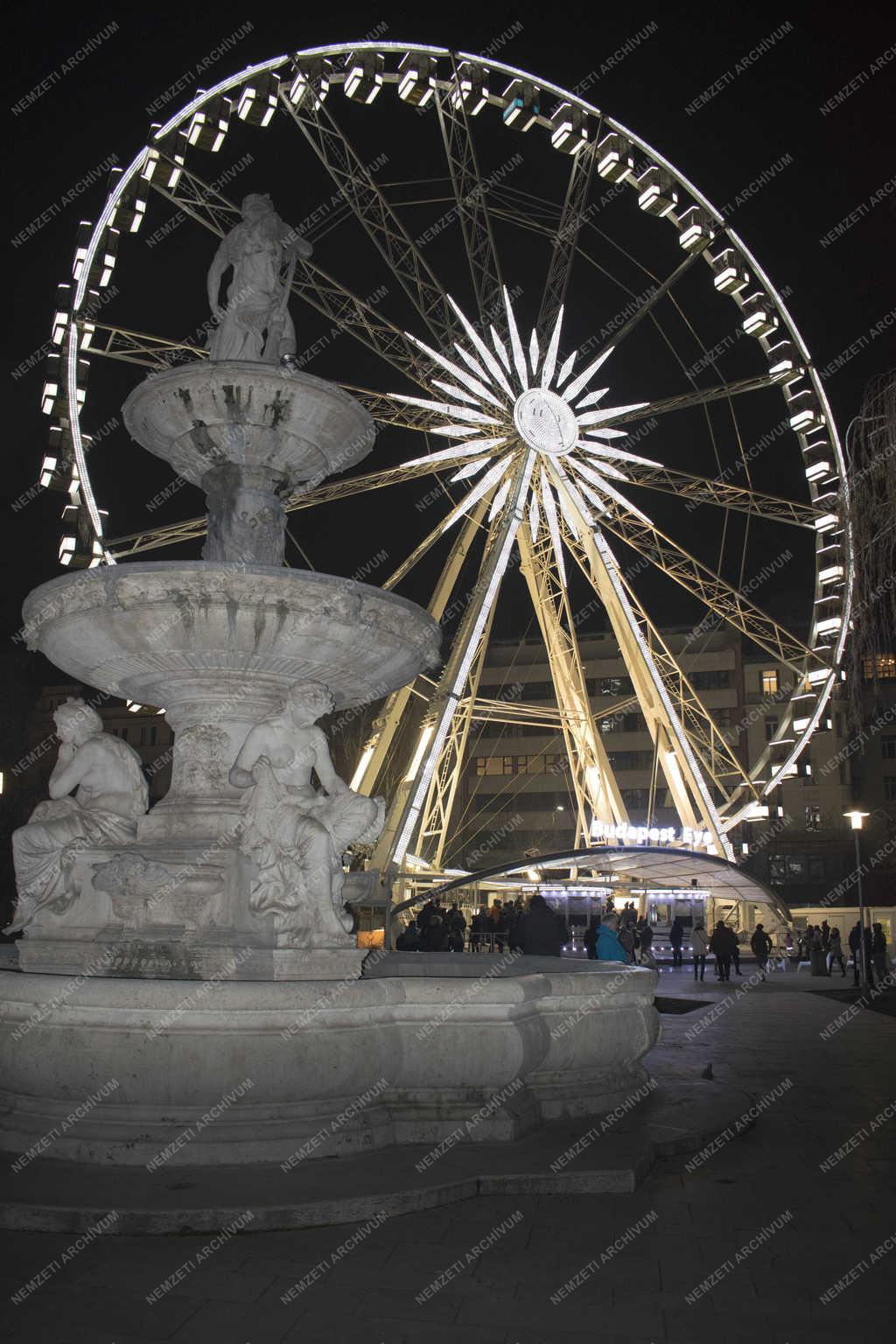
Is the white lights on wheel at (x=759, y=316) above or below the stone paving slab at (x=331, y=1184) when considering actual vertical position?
above

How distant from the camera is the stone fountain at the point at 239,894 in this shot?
5531 millimetres

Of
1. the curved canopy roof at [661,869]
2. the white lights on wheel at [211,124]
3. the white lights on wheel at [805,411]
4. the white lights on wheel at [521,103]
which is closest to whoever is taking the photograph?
the white lights on wheel at [211,124]

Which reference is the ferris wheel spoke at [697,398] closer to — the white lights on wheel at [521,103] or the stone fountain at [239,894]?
the white lights on wheel at [521,103]

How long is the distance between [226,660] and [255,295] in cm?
347

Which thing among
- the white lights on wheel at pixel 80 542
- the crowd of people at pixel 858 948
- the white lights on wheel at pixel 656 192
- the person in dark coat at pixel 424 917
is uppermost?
the white lights on wheel at pixel 656 192

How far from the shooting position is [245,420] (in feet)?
30.0

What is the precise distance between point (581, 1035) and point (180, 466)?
5.60m

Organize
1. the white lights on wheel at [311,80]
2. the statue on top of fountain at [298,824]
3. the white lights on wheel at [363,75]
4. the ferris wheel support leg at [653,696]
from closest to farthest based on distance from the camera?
the statue on top of fountain at [298,824], the white lights on wheel at [311,80], the white lights on wheel at [363,75], the ferris wheel support leg at [653,696]

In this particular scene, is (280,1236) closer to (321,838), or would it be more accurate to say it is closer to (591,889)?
(321,838)

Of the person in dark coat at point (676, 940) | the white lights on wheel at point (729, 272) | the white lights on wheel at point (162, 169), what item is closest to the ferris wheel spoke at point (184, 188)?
the white lights on wheel at point (162, 169)

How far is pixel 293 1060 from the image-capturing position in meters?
5.60

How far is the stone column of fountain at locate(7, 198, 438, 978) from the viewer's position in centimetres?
673

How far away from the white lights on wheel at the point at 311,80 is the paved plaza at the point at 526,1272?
776 inches

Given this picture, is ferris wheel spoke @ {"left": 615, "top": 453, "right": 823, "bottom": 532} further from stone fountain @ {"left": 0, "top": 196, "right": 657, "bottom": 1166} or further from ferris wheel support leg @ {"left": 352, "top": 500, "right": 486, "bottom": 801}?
stone fountain @ {"left": 0, "top": 196, "right": 657, "bottom": 1166}
